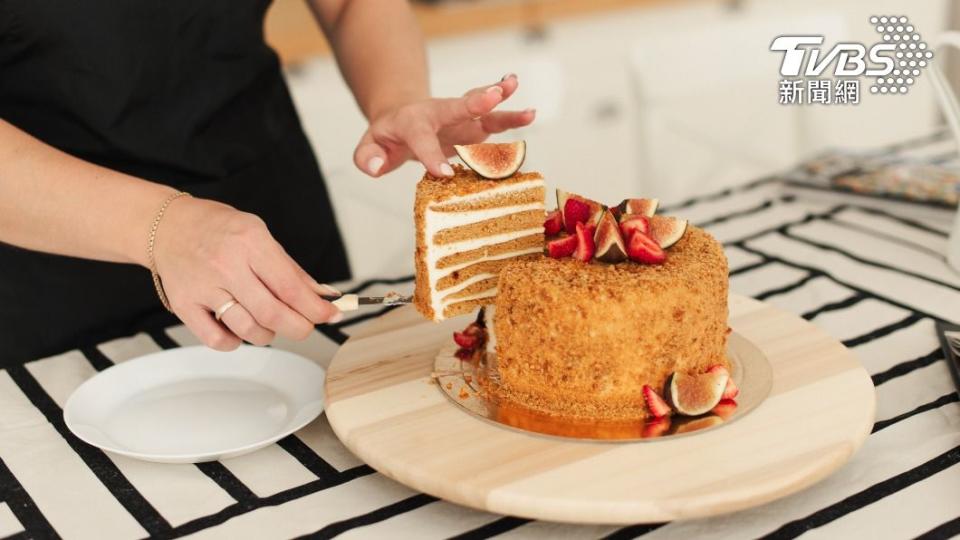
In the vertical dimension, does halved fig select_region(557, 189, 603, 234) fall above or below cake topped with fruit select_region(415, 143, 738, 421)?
above

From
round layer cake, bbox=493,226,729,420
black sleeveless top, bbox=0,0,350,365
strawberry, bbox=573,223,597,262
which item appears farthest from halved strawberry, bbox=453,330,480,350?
black sleeveless top, bbox=0,0,350,365

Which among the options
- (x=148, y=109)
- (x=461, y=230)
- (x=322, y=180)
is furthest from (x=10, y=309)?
(x=461, y=230)

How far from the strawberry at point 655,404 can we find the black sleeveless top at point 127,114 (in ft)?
3.79

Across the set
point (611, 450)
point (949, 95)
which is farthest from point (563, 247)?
point (949, 95)

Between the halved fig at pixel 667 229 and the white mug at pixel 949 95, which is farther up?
the white mug at pixel 949 95

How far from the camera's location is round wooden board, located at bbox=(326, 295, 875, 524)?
51.9 inches

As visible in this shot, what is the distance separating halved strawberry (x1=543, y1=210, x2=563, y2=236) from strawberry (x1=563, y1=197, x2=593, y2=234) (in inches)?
1.0

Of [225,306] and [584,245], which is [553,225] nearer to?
[584,245]

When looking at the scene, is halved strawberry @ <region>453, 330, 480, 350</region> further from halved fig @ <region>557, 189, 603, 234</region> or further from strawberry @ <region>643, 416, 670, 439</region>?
strawberry @ <region>643, 416, 670, 439</region>

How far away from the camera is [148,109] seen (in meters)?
2.21

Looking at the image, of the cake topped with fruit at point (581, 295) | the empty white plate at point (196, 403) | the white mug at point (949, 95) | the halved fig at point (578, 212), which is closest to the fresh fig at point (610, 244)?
the cake topped with fruit at point (581, 295)

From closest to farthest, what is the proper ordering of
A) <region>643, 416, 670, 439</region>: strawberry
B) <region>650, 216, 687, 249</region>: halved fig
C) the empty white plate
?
<region>643, 416, 670, 439</region>: strawberry < the empty white plate < <region>650, 216, 687, 249</region>: halved fig

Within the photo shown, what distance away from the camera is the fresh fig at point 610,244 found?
161 cm

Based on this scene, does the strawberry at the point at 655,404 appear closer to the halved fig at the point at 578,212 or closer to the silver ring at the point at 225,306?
the halved fig at the point at 578,212
